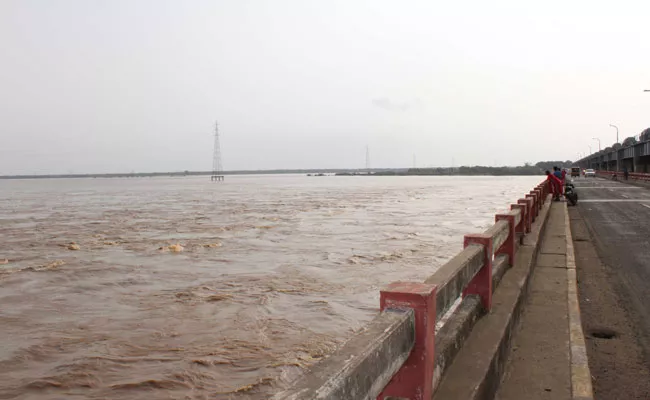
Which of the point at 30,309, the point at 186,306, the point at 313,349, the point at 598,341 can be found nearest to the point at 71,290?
the point at 30,309

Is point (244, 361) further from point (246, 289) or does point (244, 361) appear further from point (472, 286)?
point (246, 289)

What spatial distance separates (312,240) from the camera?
1941cm

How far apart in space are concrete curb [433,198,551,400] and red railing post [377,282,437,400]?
64cm

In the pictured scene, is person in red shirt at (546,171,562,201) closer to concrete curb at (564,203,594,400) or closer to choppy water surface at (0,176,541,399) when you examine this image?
choppy water surface at (0,176,541,399)

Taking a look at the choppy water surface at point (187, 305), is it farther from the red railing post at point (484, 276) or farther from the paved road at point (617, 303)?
the paved road at point (617, 303)

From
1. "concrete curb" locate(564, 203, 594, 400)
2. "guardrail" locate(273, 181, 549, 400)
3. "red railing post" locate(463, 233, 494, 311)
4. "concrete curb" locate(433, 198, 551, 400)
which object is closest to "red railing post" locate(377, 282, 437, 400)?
"guardrail" locate(273, 181, 549, 400)

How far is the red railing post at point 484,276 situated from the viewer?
4.95 m

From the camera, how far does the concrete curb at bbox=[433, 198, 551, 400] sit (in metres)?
3.51

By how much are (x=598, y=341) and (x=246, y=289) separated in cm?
740

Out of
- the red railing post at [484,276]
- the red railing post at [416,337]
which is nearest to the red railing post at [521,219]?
the red railing post at [484,276]

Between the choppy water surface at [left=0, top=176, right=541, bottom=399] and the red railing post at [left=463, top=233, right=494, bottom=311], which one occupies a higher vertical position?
the red railing post at [left=463, top=233, right=494, bottom=311]

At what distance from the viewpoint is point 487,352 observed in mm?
4086

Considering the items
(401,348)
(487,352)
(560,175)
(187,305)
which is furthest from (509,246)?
(560,175)

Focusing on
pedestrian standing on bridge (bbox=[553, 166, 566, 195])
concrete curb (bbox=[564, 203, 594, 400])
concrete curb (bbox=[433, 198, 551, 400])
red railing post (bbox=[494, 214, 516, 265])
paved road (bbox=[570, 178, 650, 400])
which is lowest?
paved road (bbox=[570, 178, 650, 400])
